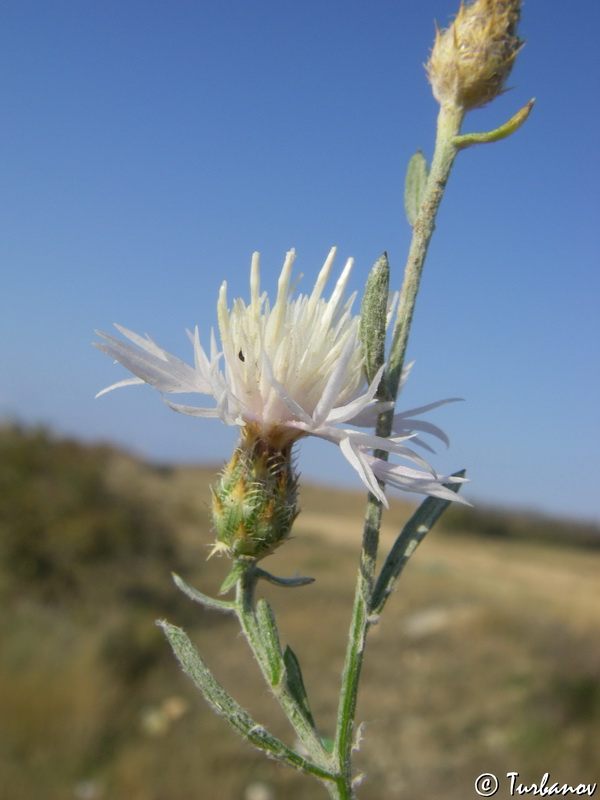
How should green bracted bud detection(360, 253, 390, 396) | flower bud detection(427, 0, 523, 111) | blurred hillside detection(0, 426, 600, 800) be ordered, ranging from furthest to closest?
blurred hillside detection(0, 426, 600, 800)
flower bud detection(427, 0, 523, 111)
green bracted bud detection(360, 253, 390, 396)

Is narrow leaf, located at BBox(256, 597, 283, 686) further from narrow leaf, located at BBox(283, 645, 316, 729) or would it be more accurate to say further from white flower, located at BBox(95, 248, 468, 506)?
white flower, located at BBox(95, 248, 468, 506)

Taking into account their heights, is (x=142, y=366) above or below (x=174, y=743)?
above

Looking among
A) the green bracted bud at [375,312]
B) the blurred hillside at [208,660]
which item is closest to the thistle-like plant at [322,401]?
the green bracted bud at [375,312]

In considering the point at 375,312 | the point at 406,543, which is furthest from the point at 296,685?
the point at 375,312

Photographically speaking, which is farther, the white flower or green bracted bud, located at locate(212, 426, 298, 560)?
green bracted bud, located at locate(212, 426, 298, 560)

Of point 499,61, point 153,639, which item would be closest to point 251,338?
point 499,61

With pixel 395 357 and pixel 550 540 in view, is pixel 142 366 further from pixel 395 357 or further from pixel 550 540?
pixel 550 540

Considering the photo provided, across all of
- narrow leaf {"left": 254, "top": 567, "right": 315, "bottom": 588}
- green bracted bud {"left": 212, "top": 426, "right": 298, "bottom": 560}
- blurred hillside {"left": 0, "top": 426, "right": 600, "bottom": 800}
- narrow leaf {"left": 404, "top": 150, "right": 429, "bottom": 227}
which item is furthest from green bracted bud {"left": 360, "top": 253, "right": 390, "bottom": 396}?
blurred hillside {"left": 0, "top": 426, "right": 600, "bottom": 800}
